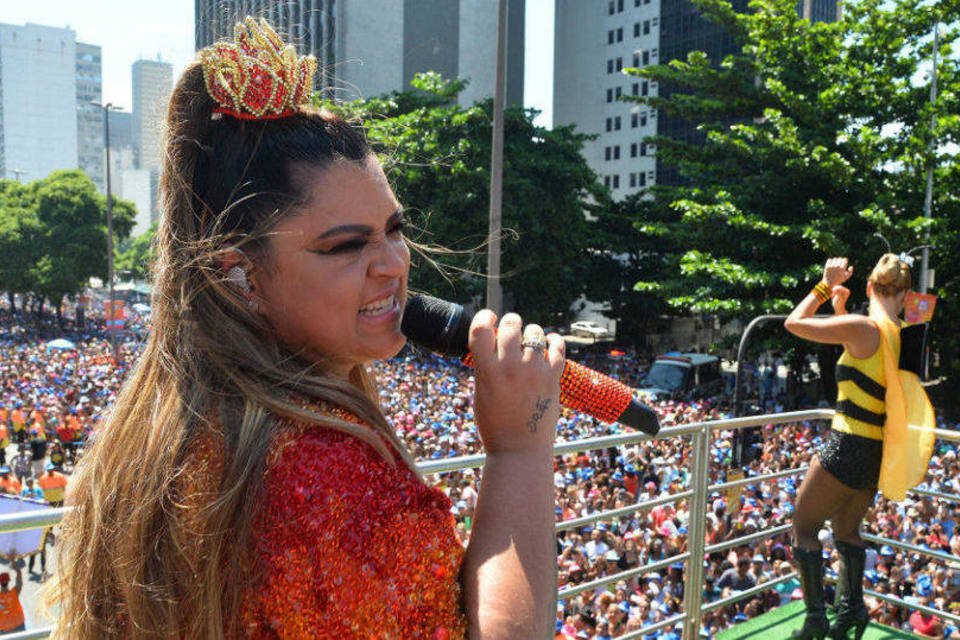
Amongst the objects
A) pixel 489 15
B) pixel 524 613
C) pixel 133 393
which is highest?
pixel 489 15

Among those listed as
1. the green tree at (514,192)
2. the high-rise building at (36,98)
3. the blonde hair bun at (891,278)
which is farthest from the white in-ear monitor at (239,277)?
the high-rise building at (36,98)

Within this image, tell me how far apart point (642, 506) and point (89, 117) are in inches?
6330

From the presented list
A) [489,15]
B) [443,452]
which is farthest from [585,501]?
[489,15]

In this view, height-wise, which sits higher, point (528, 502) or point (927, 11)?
point (927, 11)

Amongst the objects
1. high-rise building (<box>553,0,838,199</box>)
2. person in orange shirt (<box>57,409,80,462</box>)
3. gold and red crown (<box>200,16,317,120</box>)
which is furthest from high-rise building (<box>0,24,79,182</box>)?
gold and red crown (<box>200,16,317,120</box>)

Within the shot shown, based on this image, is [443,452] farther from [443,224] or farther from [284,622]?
[443,224]

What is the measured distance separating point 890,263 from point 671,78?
19803 mm

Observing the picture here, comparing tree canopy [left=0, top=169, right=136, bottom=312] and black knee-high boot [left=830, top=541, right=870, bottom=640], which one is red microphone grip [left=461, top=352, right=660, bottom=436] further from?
tree canopy [left=0, top=169, right=136, bottom=312]

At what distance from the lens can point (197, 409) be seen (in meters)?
1.04

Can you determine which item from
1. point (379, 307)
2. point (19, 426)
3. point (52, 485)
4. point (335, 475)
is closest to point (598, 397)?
point (379, 307)

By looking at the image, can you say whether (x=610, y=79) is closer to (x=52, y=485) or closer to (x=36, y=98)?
(x=52, y=485)

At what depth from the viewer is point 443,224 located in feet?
91.3

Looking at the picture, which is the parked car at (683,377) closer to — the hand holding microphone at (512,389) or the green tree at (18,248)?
the hand holding microphone at (512,389)

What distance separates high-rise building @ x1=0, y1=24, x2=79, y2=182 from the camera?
383 ft
